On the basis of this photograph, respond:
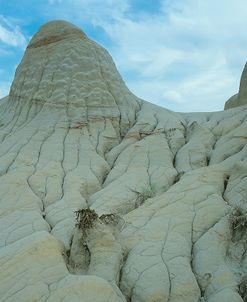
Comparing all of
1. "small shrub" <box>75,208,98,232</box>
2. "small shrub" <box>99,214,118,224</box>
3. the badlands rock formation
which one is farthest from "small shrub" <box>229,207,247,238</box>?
"small shrub" <box>75,208,98,232</box>

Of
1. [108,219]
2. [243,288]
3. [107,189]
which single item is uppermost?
→ [107,189]

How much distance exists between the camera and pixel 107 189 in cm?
1453

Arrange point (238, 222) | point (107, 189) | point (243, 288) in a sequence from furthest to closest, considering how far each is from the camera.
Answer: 1. point (107, 189)
2. point (238, 222)
3. point (243, 288)

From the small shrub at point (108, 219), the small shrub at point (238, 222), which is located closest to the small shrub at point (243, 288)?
the small shrub at point (238, 222)

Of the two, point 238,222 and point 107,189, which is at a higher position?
point 107,189

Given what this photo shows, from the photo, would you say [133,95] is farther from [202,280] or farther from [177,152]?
[202,280]

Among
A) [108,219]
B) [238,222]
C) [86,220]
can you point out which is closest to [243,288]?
[238,222]

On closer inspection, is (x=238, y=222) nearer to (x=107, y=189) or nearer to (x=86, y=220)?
(x=86, y=220)

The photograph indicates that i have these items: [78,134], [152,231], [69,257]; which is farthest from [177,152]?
[69,257]

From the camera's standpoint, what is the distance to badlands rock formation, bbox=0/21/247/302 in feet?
32.0

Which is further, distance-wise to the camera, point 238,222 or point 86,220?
point 238,222

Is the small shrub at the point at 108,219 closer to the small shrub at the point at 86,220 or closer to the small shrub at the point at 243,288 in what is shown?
the small shrub at the point at 86,220

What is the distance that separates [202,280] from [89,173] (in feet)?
22.5

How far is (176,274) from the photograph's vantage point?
9.98 meters
